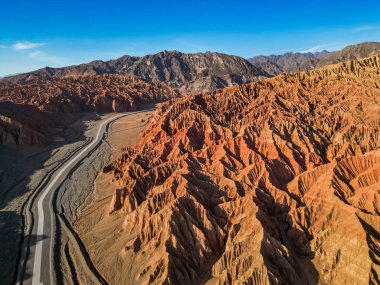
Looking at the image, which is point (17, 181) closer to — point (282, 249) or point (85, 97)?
point (282, 249)

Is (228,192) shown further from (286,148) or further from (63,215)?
(63,215)

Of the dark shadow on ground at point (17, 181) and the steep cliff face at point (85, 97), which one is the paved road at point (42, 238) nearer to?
the dark shadow on ground at point (17, 181)

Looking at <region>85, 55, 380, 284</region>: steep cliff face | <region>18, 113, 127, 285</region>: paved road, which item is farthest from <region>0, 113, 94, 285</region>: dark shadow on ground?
<region>85, 55, 380, 284</region>: steep cliff face

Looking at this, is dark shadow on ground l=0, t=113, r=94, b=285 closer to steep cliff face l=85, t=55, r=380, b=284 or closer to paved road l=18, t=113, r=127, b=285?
paved road l=18, t=113, r=127, b=285

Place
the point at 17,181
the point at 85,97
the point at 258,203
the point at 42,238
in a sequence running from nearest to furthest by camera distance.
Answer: the point at 258,203, the point at 42,238, the point at 17,181, the point at 85,97

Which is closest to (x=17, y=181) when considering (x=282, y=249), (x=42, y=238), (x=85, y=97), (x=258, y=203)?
(x=42, y=238)
